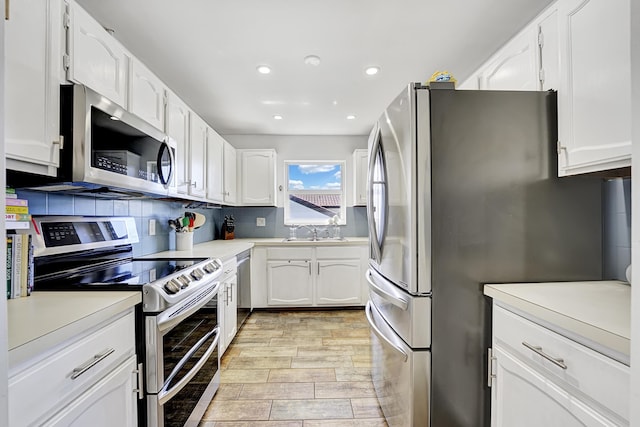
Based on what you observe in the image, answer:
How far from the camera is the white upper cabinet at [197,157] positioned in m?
2.39

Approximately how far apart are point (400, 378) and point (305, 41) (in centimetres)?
203

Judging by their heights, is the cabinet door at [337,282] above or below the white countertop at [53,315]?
below

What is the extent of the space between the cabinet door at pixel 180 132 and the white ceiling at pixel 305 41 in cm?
35

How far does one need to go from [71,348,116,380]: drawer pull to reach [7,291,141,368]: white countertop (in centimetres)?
11

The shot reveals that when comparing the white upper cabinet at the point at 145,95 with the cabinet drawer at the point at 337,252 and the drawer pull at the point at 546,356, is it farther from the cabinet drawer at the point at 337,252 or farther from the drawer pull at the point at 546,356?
the cabinet drawer at the point at 337,252

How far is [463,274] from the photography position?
4.28 feet

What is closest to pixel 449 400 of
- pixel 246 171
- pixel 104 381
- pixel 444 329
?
pixel 444 329

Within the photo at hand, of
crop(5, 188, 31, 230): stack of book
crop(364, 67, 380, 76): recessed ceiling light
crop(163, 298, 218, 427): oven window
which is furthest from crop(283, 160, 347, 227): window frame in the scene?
crop(5, 188, 31, 230): stack of book

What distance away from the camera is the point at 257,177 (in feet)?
12.9

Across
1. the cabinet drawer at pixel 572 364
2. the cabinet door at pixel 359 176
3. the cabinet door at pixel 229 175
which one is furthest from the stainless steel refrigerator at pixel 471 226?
the cabinet door at pixel 359 176

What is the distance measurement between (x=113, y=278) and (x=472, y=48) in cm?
252

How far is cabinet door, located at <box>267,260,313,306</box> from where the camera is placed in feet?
11.9

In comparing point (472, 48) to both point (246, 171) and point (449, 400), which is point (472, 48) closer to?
point (449, 400)

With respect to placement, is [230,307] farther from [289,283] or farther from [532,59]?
[532,59]
